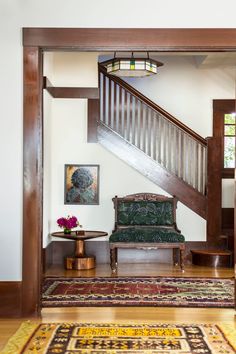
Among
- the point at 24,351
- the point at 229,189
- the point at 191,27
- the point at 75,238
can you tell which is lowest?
the point at 24,351

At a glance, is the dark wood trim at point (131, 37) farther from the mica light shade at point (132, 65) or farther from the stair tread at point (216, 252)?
the stair tread at point (216, 252)

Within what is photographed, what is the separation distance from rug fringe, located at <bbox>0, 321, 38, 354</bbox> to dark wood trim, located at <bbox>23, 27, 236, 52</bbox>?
2.63 metres

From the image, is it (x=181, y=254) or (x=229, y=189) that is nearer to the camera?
(x=181, y=254)

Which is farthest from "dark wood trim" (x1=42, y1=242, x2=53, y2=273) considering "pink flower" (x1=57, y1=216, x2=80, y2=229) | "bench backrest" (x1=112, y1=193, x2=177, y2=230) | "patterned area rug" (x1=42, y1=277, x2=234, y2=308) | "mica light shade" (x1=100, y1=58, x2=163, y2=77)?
"mica light shade" (x1=100, y1=58, x2=163, y2=77)

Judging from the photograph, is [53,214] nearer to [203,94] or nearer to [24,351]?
[203,94]

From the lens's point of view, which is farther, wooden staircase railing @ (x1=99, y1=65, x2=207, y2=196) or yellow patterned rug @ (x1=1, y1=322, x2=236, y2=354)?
wooden staircase railing @ (x1=99, y1=65, x2=207, y2=196)

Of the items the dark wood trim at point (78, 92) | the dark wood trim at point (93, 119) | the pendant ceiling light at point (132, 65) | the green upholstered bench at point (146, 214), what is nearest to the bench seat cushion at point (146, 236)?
the green upholstered bench at point (146, 214)

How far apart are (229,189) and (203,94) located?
5.61ft

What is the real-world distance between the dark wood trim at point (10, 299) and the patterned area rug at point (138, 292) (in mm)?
727

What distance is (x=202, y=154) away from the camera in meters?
10.7

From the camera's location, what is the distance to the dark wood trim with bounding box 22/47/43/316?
20.7 feet

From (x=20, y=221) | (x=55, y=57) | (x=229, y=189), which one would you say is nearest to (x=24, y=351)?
(x=20, y=221)

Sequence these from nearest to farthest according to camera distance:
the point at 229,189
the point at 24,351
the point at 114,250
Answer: the point at 24,351 → the point at 114,250 → the point at 229,189

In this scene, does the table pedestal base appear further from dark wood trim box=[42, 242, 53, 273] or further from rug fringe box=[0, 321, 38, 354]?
rug fringe box=[0, 321, 38, 354]
